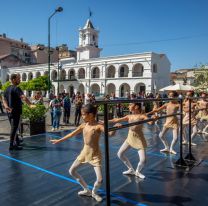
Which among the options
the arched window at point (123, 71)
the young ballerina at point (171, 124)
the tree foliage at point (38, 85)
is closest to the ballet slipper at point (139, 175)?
the young ballerina at point (171, 124)

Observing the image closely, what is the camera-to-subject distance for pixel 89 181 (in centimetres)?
433

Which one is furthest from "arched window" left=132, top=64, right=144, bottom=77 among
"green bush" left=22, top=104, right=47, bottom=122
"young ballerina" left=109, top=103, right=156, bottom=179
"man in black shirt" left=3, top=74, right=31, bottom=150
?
"young ballerina" left=109, top=103, right=156, bottom=179

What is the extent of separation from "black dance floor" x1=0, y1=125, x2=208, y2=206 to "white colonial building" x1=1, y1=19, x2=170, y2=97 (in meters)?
33.3

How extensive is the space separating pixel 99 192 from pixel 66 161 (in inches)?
74.5

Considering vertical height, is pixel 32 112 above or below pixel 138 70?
below

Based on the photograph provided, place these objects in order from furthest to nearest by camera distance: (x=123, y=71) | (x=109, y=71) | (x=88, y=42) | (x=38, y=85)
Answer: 1. (x=88, y=42)
2. (x=109, y=71)
3. (x=123, y=71)
4. (x=38, y=85)

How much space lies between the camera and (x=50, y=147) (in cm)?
704

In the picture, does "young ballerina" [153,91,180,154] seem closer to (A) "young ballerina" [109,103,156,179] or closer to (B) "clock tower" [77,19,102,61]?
(A) "young ballerina" [109,103,156,179]

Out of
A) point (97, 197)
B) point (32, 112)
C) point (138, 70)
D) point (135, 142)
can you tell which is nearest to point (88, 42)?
point (138, 70)

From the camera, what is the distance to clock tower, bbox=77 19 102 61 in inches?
2119

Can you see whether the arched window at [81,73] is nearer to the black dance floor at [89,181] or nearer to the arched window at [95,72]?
the arched window at [95,72]

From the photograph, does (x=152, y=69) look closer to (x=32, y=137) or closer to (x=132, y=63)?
(x=132, y=63)

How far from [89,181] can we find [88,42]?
2037 inches

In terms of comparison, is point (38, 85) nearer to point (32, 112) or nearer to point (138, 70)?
point (138, 70)
